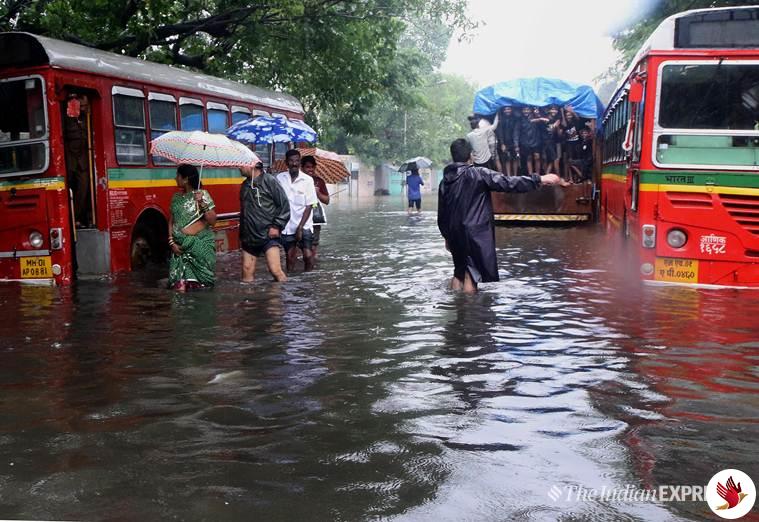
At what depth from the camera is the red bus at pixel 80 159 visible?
10.6m

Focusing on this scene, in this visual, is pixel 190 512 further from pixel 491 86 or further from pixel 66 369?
pixel 491 86

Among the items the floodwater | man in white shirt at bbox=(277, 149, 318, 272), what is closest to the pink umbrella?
man in white shirt at bbox=(277, 149, 318, 272)

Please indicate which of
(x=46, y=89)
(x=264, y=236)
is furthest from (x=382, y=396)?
(x=46, y=89)

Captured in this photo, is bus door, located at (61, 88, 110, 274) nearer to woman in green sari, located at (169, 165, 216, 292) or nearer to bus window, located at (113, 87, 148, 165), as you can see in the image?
bus window, located at (113, 87, 148, 165)

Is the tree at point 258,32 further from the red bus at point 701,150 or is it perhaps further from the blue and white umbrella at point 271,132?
the red bus at point 701,150

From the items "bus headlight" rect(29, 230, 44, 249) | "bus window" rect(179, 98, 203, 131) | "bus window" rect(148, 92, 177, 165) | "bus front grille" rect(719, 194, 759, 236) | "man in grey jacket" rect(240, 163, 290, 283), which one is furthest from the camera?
"bus window" rect(179, 98, 203, 131)

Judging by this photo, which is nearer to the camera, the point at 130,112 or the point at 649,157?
the point at 649,157

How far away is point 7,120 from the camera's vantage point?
10.8m

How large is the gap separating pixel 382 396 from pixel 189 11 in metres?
15.0

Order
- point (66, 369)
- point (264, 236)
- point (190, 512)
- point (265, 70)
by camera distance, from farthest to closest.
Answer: point (265, 70) → point (264, 236) → point (66, 369) → point (190, 512)

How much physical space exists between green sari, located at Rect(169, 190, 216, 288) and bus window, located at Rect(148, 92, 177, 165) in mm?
2993

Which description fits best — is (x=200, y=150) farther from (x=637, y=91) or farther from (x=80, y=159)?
(x=637, y=91)

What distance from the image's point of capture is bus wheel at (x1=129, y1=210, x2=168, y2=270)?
486 inches

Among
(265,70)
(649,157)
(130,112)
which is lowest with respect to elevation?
(649,157)
